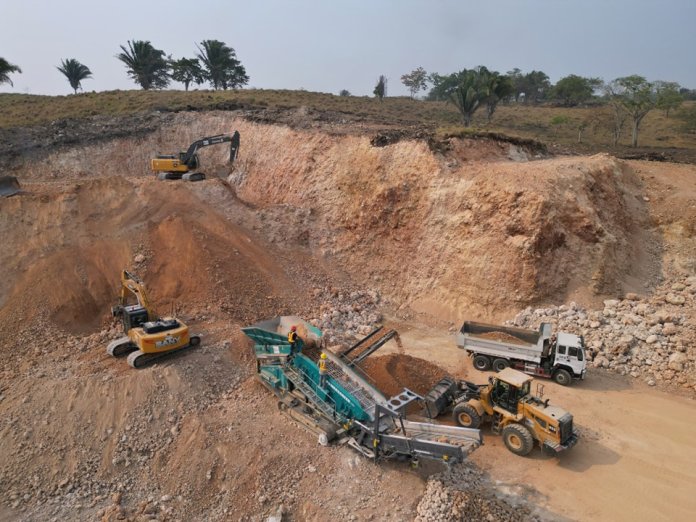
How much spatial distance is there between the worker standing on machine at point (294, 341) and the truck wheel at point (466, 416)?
384 centimetres

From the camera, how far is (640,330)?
46.4 ft

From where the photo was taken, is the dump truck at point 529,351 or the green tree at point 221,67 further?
the green tree at point 221,67

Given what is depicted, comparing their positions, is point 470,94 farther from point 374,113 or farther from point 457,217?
point 457,217

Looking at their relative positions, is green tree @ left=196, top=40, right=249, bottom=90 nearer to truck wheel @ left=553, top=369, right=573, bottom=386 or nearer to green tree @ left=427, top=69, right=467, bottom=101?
green tree @ left=427, top=69, right=467, bottom=101

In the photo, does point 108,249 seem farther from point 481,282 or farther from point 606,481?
point 606,481

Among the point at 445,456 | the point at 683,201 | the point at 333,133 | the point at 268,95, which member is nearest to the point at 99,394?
the point at 445,456

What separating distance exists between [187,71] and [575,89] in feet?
150

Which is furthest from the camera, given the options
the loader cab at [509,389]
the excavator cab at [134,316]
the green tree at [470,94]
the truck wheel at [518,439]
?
the green tree at [470,94]

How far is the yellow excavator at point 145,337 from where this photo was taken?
11734 mm

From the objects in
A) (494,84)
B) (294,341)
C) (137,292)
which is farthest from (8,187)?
(494,84)

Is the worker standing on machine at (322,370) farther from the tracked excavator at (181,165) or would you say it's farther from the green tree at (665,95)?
the green tree at (665,95)

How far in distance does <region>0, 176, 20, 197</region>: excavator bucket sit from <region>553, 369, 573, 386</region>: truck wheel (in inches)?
821

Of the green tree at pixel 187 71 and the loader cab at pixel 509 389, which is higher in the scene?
the green tree at pixel 187 71

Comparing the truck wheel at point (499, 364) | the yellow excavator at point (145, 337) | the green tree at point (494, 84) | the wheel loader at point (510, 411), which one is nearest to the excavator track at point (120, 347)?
the yellow excavator at point (145, 337)
